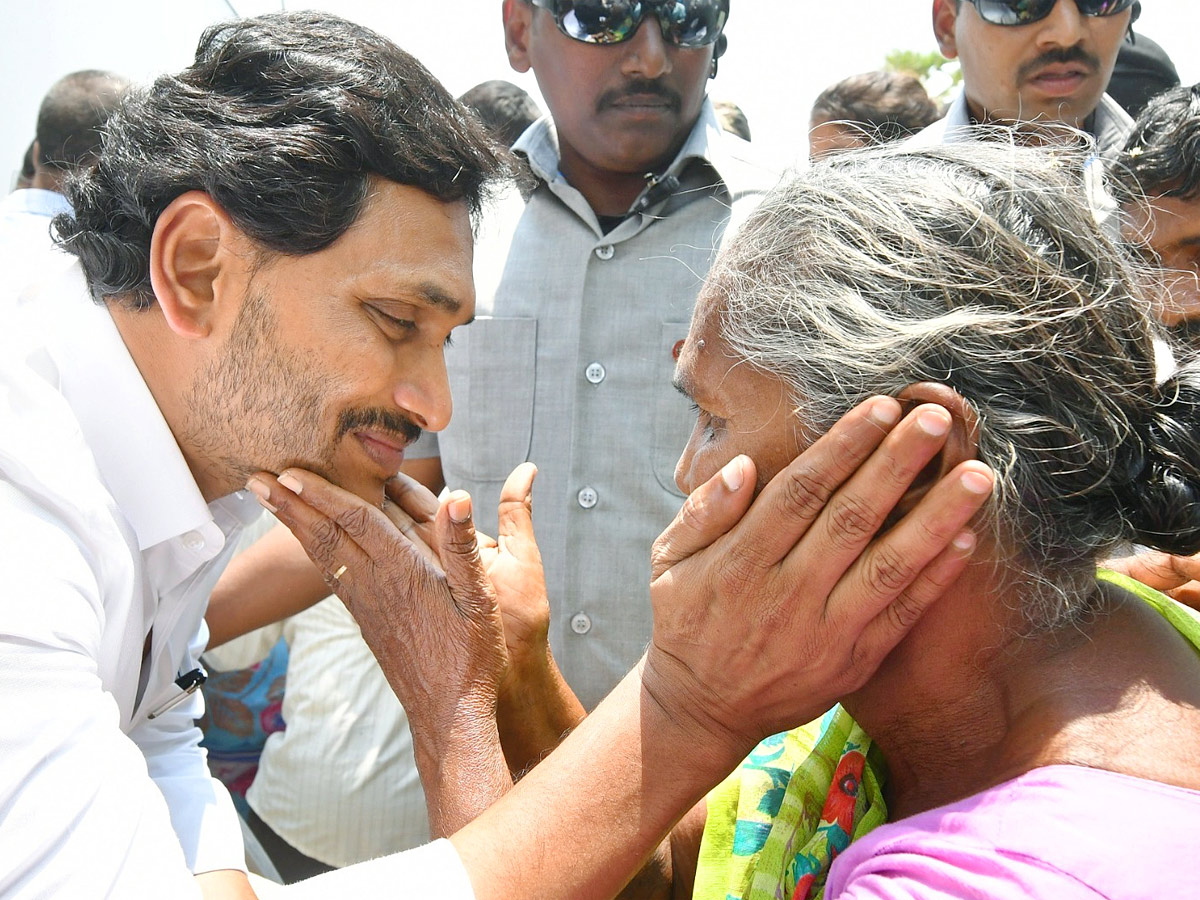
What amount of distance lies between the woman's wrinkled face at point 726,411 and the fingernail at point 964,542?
11.8 inches

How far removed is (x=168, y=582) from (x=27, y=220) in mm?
2307

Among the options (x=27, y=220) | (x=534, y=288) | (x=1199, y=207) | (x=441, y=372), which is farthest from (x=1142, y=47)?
(x=27, y=220)

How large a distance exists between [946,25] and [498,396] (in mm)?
2165

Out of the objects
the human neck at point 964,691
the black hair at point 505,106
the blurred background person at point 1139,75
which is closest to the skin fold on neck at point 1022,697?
the human neck at point 964,691

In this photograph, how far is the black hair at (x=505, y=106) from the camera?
521 cm

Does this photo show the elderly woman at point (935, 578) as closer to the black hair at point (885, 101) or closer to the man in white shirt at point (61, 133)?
the black hair at point (885, 101)

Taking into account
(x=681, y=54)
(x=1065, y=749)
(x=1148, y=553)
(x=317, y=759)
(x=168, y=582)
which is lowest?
(x=317, y=759)

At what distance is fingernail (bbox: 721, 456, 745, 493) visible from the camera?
1.70m

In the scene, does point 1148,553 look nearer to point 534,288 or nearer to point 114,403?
point 534,288

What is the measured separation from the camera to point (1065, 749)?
1462mm

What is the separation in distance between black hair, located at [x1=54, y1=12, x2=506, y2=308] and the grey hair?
3.74ft

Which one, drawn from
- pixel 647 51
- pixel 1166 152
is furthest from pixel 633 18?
pixel 1166 152

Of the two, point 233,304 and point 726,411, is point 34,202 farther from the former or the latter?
point 726,411

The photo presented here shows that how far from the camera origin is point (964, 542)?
1.53 metres
